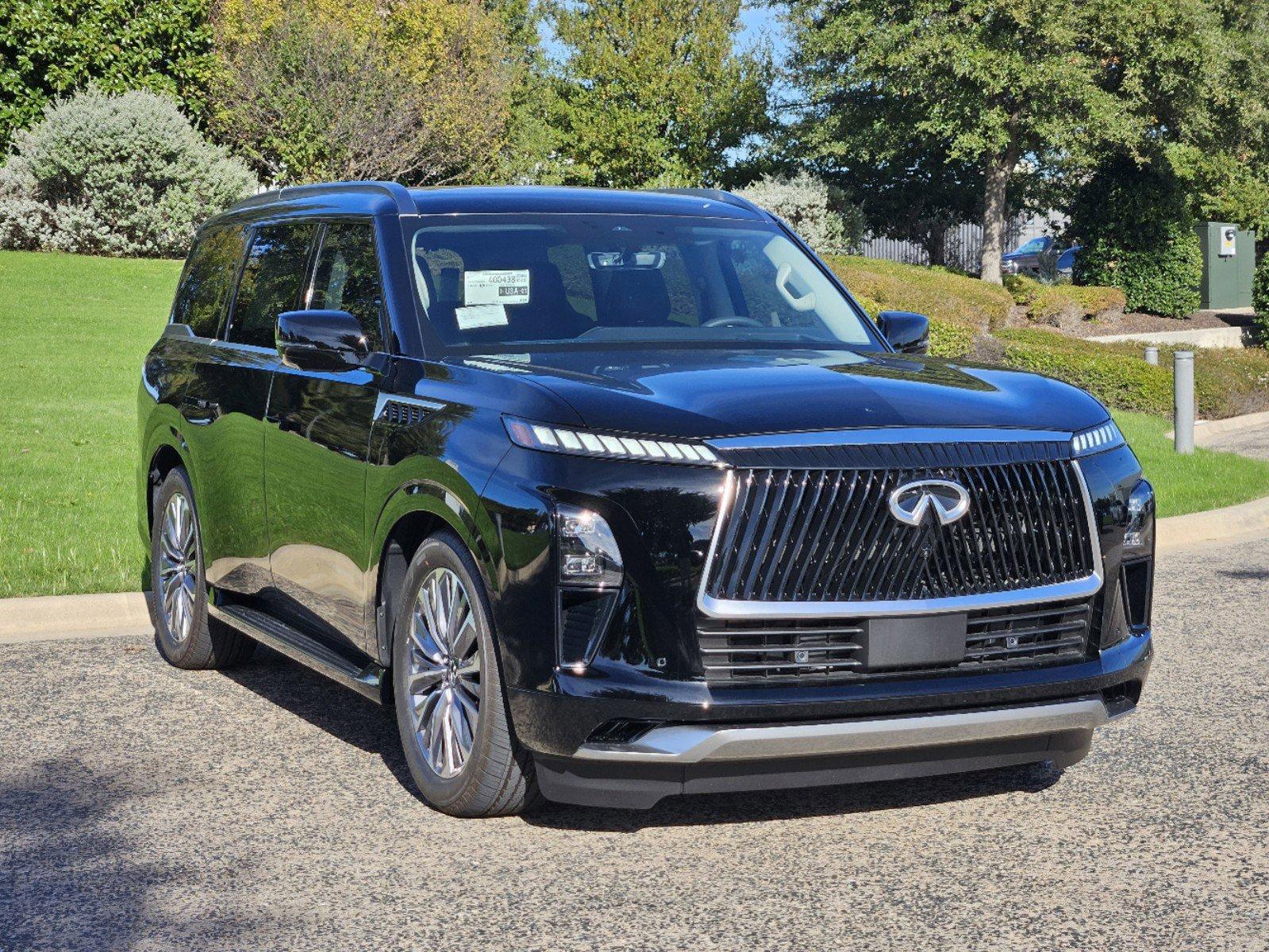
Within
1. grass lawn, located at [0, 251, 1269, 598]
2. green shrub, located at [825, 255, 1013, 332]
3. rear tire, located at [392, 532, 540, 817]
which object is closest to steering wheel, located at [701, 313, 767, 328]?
rear tire, located at [392, 532, 540, 817]

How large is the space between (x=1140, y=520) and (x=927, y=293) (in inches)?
950

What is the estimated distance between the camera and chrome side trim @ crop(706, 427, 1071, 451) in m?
4.62

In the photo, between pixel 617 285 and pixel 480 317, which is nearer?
pixel 480 317

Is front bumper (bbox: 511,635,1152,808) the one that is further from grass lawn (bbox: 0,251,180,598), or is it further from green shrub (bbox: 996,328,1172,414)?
green shrub (bbox: 996,328,1172,414)

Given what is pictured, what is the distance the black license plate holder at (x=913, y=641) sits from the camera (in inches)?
183

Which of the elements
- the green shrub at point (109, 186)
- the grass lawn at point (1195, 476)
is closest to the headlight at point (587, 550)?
the grass lawn at point (1195, 476)

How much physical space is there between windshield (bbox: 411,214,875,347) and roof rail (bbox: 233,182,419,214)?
0.15m

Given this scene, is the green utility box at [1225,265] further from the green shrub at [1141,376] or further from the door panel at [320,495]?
the door panel at [320,495]

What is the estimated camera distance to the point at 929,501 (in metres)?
4.68

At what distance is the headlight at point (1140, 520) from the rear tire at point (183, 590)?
3980 mm

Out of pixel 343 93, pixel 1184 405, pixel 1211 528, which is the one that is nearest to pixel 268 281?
pixel 1211 528

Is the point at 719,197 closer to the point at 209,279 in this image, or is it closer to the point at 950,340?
the point at 209,279

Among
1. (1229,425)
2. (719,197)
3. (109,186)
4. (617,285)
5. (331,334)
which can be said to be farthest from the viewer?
(109,186)

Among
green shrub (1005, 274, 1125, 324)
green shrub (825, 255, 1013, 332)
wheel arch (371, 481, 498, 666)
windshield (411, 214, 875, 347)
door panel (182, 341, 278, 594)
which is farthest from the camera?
green shrub (1005, 274, 1125, 324)
